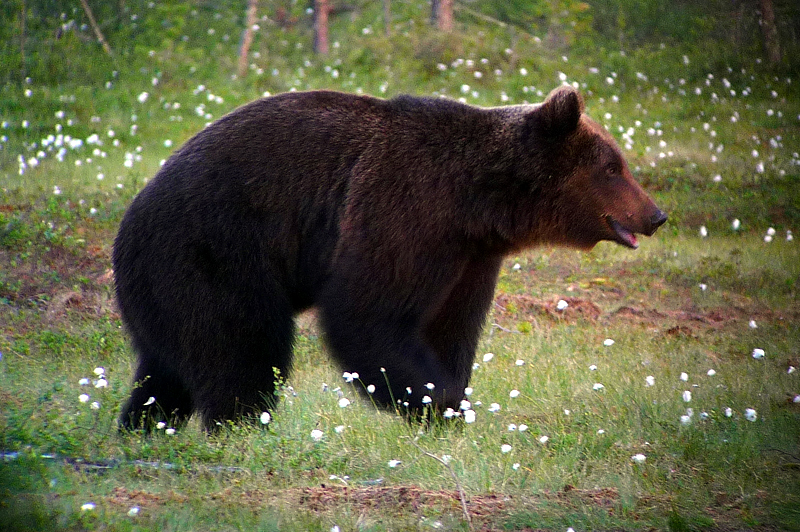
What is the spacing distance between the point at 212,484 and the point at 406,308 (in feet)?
4.74

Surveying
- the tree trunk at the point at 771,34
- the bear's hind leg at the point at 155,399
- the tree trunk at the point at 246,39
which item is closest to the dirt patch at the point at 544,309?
the bear's hind leg at the point at 155,399

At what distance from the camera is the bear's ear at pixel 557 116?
4.83 metres

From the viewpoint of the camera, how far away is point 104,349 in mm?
6484

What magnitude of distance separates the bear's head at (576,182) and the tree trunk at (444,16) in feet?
39.0

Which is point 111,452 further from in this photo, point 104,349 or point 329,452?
point 104,349

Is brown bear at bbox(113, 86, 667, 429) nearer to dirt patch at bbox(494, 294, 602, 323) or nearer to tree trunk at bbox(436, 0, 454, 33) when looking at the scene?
dirt patch at bbox(494, 294, 602, 323)

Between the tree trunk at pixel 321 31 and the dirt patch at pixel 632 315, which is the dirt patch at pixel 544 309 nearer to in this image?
the dirt patch at pixel 632 315

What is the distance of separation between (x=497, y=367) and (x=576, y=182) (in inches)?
69.8

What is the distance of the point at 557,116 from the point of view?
4.87 metres

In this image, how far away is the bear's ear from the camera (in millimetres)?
4832

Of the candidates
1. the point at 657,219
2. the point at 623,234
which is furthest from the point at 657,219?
the point at 623,234

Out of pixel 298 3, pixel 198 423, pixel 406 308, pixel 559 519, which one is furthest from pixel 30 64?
pixel 559 519

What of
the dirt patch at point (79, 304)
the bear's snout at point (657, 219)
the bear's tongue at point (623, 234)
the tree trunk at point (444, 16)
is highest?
the bear's snout at point (657, 219)

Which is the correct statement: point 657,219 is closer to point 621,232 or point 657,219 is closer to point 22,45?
point 621,232
